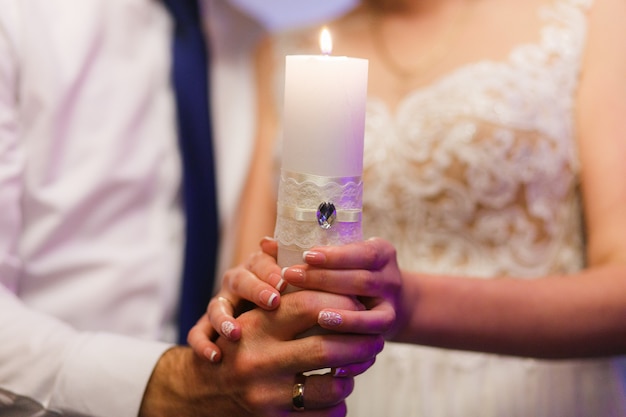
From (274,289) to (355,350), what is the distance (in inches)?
4.5

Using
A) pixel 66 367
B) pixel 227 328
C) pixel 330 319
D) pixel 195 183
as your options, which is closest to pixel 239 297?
pixel 227 328

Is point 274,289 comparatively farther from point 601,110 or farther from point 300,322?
point 601,110

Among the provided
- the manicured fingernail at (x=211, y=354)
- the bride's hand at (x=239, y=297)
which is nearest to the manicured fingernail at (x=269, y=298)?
the bride's hand at (x=239, y=297)

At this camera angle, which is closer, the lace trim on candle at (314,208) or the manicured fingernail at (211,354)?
the lace trim on candle at (314,208)

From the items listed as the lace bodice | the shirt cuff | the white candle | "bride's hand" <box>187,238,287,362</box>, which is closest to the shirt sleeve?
the shirt cuff

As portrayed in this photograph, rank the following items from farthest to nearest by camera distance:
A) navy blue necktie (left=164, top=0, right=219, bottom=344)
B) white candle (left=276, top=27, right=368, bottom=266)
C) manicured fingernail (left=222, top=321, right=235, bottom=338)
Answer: navy blue necktie (left=164, top=0, right=219, bottom=344)
manicured fingernail (left=222, top=321, right=235, bottom=338)
white candle (left=276, top=27, right=368, bottom=266)

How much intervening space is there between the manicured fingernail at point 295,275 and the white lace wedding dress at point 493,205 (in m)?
0.52

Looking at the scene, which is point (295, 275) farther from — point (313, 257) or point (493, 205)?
point (493, 205)

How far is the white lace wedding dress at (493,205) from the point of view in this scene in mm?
1098

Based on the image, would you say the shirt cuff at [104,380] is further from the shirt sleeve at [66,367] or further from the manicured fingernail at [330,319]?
the manicured fingernail at [330,319]

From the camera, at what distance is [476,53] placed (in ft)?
3.94

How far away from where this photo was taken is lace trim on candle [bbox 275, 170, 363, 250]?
659mm

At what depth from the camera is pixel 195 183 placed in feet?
4.07

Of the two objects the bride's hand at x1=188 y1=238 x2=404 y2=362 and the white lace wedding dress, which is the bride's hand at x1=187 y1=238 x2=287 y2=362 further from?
the white lace wedding dress
